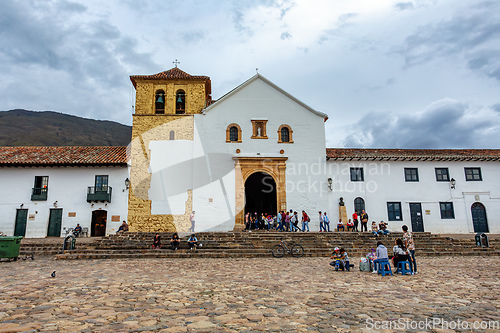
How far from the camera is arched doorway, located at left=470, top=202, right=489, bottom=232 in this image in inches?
928

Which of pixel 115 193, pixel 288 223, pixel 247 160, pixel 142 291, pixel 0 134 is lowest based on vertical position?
pixel 142 291

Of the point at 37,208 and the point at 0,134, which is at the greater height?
the point at 0,134

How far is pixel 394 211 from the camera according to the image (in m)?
23.7

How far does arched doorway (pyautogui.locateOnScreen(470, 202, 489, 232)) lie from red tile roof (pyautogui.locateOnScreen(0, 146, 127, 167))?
81.6 ft

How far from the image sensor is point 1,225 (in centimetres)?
2248

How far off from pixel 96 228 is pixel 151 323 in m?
21.4

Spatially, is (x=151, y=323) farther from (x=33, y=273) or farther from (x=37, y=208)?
Result: (x=37, y=208)

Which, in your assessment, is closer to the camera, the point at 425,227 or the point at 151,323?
the point at 151,323

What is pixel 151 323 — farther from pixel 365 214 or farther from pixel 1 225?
pixel 1 225

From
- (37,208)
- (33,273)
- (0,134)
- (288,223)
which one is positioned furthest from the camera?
(0,134)

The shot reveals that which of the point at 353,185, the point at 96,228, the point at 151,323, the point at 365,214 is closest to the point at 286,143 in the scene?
the point at 353,185

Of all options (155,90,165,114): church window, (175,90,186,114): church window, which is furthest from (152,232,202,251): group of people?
(155,90,165,114): church window

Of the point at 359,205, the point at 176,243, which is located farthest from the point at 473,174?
the point at 176,243

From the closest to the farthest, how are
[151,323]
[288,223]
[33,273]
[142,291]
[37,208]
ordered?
[151,323], [142,291], [33,273], [288,223], [37,208]
